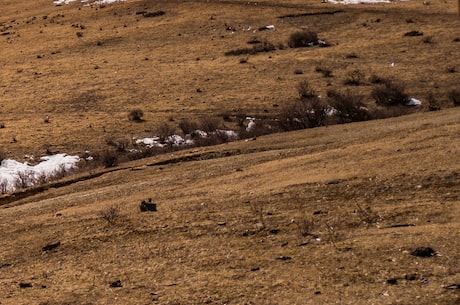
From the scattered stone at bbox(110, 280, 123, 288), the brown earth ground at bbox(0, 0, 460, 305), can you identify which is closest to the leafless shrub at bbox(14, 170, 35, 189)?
the brown earth ground at bbox(0, 0, 460, 305)

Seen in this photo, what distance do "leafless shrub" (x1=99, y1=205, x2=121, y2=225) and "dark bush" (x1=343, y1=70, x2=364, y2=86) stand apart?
16.7 m

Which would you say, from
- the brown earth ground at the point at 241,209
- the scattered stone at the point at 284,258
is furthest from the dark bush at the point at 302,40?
the scattered stone at the point at 284,258

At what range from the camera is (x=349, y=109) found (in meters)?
22.0

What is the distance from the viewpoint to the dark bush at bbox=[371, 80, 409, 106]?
24.2 meters

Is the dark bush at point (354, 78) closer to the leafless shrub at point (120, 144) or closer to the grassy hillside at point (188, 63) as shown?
the grassy hillside at point (188, 63)

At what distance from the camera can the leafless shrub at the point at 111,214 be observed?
11312 millimetres

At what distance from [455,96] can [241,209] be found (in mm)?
14320

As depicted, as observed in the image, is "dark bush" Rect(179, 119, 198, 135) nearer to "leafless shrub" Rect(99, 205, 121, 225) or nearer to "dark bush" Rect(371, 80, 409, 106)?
"dark bush" Rect(371, 80, 409, 106)

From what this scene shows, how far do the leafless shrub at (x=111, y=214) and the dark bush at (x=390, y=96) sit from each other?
1432 centimetres

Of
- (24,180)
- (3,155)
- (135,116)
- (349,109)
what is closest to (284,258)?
(24,180)

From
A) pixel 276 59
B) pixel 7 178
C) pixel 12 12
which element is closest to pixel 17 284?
pixel 7 178

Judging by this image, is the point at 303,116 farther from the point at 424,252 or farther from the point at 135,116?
the point at 424,252

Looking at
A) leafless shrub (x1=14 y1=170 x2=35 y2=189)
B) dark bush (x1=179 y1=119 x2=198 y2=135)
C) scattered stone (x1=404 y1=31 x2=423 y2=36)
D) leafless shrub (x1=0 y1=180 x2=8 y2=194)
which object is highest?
leafless shrub (x1=0 y1=180 x2=8 y2=194)

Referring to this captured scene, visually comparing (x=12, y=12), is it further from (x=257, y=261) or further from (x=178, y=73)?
(x=257, y=261)
